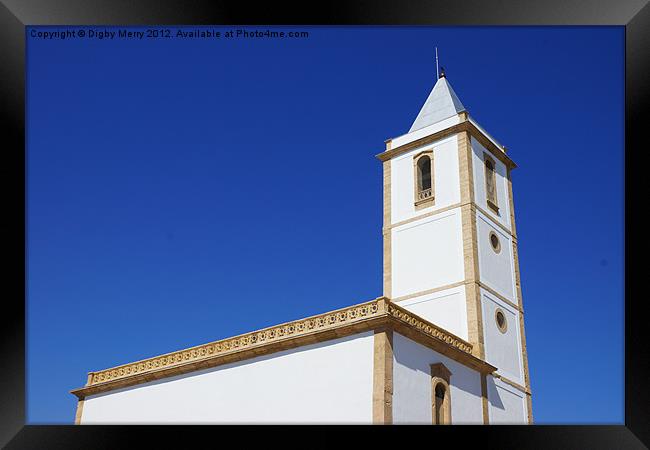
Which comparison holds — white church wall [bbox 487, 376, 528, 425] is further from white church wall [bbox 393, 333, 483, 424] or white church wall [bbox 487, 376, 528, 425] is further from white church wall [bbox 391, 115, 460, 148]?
white church wall [bbox 391, 115, 460, 148]

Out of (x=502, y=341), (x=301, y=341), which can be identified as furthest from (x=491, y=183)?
(x=301, y=341)

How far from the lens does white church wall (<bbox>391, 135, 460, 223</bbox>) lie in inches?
1055

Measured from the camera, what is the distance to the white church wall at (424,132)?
1102 inches

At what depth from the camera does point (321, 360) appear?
1944 centimetres

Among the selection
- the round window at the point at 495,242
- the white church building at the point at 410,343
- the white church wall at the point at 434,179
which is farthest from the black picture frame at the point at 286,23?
the round window at the point at 495,242

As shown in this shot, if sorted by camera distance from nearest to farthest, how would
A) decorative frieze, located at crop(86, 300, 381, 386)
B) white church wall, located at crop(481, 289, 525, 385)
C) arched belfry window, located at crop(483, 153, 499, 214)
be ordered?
1. decorative frieze, located at crop(86, 300, 381, 386)
2. white church wall, located at crop(481, 289, 525, 385)
3. arched belfry window, located at crop(483, 153, 499, 214)

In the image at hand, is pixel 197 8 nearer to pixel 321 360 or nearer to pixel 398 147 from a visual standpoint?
pixel 321 360

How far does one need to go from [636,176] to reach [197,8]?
18.2ft

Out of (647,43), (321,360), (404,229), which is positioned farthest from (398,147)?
(647,43)

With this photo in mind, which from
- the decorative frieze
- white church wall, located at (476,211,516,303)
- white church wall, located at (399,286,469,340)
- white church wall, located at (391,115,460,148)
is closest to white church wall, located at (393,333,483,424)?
the decorative frieze

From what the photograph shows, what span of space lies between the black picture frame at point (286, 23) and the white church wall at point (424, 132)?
19196 millimetres

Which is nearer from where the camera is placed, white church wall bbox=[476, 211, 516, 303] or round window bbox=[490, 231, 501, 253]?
white church wall bbox=[476, 211, 516, 303]

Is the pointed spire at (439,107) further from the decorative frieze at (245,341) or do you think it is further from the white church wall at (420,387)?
the decorative frieze at (245,341)

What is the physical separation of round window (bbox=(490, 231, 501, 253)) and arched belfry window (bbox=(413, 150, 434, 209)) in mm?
2529
